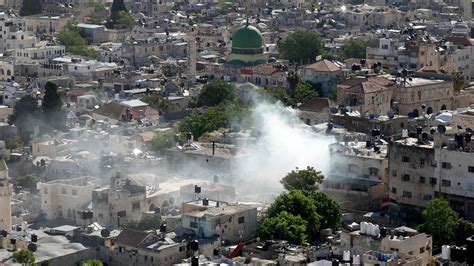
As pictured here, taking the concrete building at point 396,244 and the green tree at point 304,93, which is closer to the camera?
the concrete building at point 396,244

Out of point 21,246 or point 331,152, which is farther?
point 331,152

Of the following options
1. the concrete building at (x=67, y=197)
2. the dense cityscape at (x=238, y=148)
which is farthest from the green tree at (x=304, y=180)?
the concrete building at (x=67, y=197)

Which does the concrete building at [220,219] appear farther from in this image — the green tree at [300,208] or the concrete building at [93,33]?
the concrete building at [93,33]

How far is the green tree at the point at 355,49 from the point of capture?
86.1 meters

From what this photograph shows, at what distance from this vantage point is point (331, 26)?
10312cm

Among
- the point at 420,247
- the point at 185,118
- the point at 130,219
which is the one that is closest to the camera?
the point at 420,247

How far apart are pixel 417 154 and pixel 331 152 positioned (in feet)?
13.8

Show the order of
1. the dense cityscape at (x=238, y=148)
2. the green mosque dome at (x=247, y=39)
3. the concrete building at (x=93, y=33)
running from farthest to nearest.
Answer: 1. the concrete building at (x=93, y=33)
2. the green mosque dome at (x=247, y=39)
3. the dense cityscape at (x=238, y=148)

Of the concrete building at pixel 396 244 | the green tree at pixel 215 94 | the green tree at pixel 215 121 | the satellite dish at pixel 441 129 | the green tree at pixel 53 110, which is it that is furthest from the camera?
the green tree at pixel 215 94

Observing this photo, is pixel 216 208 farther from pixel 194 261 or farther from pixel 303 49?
pixel 303 49

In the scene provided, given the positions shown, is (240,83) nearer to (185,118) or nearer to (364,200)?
(185,118)

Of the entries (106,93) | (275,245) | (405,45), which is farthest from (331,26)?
(275,245)

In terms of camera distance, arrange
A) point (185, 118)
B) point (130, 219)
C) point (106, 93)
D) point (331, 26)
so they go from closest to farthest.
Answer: point (130, 219)
point (185, 118)
point (106, 93)
point (331, 26)

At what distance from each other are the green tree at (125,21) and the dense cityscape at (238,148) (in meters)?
5.95
